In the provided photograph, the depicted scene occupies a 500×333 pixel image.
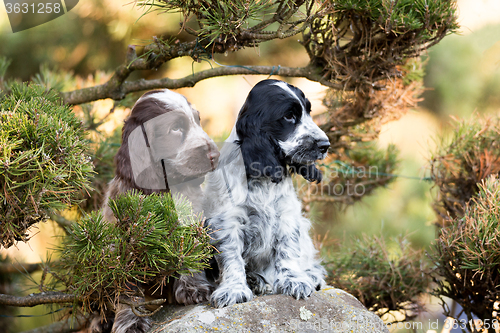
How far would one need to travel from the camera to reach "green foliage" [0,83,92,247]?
147 cm

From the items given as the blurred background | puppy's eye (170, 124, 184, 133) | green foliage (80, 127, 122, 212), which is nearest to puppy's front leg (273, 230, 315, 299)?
puppy's eye (170, 124, 184, 133)

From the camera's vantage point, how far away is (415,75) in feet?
9.48

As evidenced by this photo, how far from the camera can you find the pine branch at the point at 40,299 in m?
1.79

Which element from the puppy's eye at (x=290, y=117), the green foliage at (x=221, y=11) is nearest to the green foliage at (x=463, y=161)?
the puppy's eye at (x=290, y=117)

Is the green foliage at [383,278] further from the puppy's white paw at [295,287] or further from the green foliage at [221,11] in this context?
the green foliage at [221,11]

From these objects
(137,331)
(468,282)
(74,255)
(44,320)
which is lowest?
(44,320)

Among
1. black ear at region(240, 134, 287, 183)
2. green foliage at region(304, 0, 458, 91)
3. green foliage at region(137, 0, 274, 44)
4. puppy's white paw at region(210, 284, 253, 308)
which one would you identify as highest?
green foliage at region(137, 0, 274, 44)

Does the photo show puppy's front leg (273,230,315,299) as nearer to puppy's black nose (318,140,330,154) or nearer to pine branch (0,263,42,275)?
puppy's black nose (318,140,330,154)

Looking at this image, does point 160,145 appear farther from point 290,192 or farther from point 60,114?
point 290,192

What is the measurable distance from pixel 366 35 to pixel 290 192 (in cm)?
89

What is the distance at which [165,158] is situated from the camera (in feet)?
6.16

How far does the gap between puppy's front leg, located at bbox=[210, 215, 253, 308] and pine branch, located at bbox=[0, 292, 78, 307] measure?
1.79 ft

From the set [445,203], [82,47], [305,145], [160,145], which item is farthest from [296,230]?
[82,47]

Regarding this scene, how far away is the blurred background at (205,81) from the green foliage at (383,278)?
19cm
